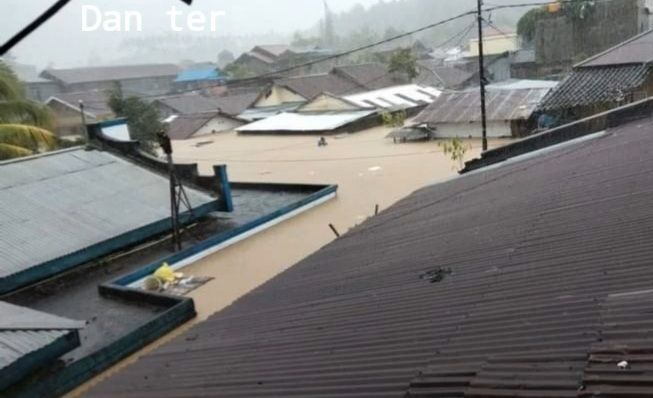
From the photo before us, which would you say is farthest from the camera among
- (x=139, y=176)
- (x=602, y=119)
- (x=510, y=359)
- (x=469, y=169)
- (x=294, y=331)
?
(x=139, y=176)

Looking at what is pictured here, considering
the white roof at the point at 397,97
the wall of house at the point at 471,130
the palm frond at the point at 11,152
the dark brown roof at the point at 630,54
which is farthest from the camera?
the white roof at the point at 397,97

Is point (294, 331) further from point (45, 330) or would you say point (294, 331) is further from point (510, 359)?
point (45, 330)

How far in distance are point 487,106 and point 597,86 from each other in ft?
25.1

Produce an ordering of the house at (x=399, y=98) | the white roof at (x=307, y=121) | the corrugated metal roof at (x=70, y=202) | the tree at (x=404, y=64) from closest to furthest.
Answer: the corrugated metal roof at (x=70, y=202), the white roof at (x=307, y=121), the house at (x=399, y=98), the tree at (x=404, y=64)

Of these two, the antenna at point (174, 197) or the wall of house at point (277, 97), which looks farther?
the wall of house at point (277, 97)

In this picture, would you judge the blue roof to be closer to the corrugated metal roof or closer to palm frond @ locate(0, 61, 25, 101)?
palm frond @ locate(0, 61, 25, 101)

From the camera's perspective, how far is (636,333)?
2.13 metres

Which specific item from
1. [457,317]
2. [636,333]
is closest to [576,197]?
[457,317]

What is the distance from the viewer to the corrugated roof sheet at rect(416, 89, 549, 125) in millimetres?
24062

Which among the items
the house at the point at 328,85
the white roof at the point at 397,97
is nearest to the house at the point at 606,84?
the white roof at the point at 397,97

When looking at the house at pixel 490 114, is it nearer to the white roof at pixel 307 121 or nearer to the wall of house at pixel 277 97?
the white roof at pixel 307 121

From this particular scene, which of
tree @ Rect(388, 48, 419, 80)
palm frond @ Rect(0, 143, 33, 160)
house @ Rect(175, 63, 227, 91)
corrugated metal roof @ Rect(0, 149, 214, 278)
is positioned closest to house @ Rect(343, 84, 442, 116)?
tree @ Rect(388, 48, 419, 80)

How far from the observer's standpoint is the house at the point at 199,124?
35775 mm

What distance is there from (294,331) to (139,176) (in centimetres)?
977
